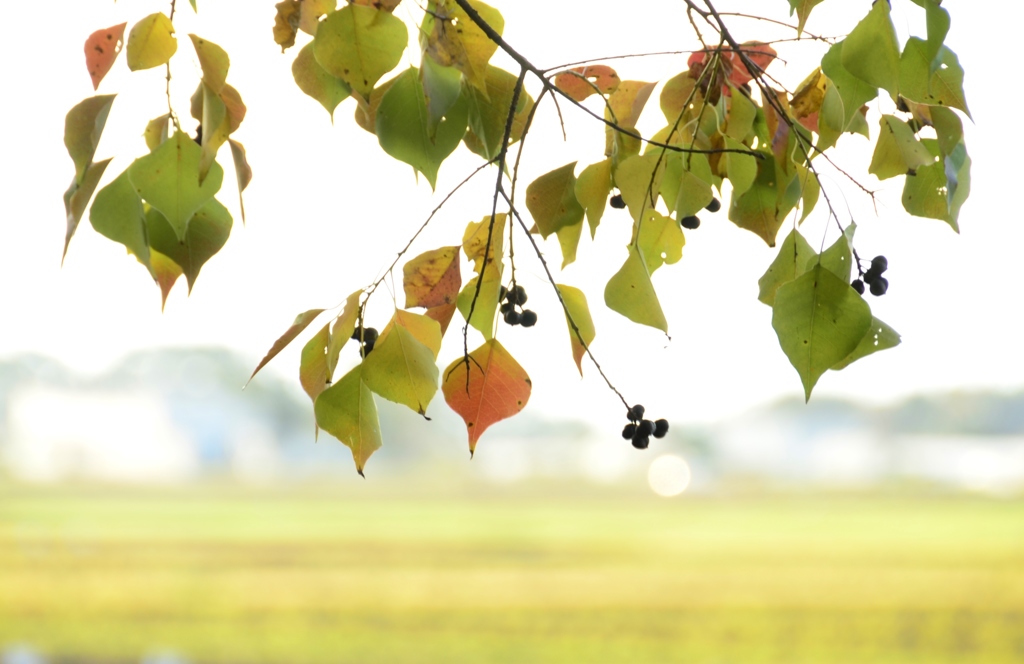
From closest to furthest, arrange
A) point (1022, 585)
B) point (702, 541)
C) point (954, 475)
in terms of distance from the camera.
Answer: point (1022, 585)
point (702, 541)
point (954, 475)

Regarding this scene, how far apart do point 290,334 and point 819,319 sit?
7.1 inches

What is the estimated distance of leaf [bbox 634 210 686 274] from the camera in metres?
0.40

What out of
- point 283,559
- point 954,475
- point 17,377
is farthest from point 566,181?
point 954,475

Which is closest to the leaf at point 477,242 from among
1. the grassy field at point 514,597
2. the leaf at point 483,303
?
the leaf at point 483,303

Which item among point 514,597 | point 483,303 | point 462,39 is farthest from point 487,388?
point 514,597

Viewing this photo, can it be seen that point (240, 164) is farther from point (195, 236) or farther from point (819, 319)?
point (819, 319)

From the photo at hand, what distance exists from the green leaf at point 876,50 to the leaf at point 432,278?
0.54ft

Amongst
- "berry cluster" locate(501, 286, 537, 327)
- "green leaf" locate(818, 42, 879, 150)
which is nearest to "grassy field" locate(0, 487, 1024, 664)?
"berry cluster" locate(501, 286, 537, 327)

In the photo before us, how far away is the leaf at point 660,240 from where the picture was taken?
15.8 inches

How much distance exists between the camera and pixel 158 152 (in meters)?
0.29

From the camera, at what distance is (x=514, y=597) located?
5176 mm

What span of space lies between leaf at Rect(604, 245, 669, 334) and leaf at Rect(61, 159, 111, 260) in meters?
0.18

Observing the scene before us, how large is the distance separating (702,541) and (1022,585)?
2.40m

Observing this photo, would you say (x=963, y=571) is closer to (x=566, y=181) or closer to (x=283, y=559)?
(x=283, y=559)
